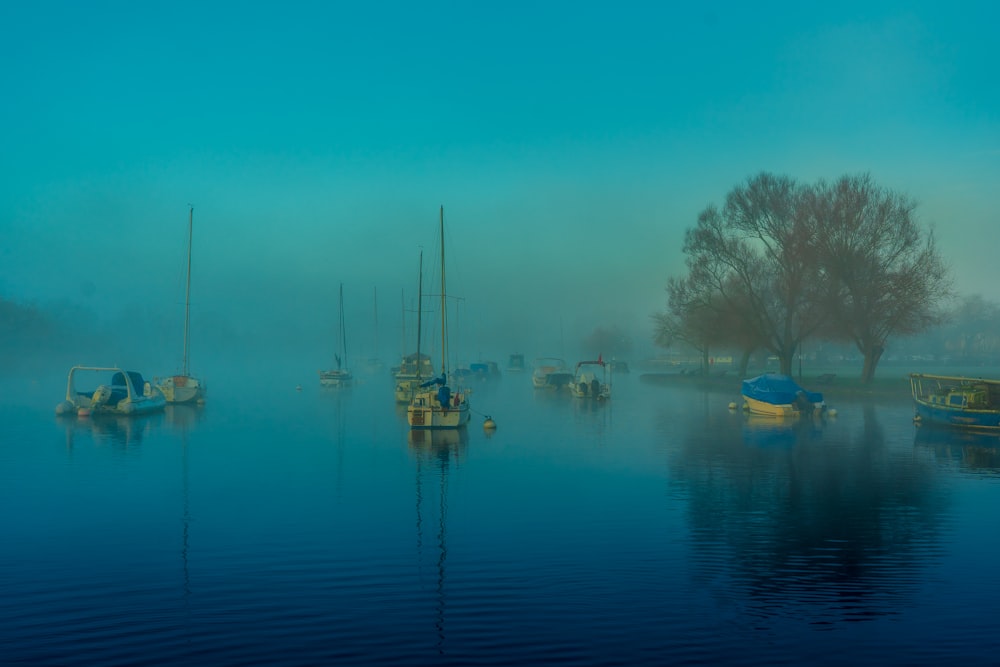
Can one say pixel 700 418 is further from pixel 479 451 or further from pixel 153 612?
pixel 153 612

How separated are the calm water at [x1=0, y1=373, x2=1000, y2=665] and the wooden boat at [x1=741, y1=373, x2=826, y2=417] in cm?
1778

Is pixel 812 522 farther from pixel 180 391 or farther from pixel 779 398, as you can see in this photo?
pixel 180 391

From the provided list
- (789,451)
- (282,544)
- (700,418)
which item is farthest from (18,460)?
(700,418)

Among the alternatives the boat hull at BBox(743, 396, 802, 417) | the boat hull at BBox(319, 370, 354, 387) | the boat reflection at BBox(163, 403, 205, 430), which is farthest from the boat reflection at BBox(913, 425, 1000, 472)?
the boat hull at BBox(319, 370, 354, 387)

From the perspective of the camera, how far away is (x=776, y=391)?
223ft

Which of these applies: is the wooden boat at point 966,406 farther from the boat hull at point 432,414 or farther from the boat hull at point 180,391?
the boat hull at point 180,391

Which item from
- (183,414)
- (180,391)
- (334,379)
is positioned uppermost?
(334,379)

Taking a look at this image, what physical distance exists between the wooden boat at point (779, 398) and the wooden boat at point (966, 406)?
408 inches

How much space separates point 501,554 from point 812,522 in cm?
1055

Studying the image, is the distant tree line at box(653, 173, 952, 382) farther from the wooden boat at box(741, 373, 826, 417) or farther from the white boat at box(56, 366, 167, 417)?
the white boat at box(56, 366, 167, 417)

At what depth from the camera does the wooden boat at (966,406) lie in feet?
179

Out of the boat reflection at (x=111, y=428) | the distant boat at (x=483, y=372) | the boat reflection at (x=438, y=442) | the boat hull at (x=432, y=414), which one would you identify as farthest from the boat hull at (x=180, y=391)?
the distant boat at (x=483, y=372)

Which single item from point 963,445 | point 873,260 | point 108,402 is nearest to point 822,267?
point 873,260

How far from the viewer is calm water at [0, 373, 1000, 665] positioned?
1559 cm
